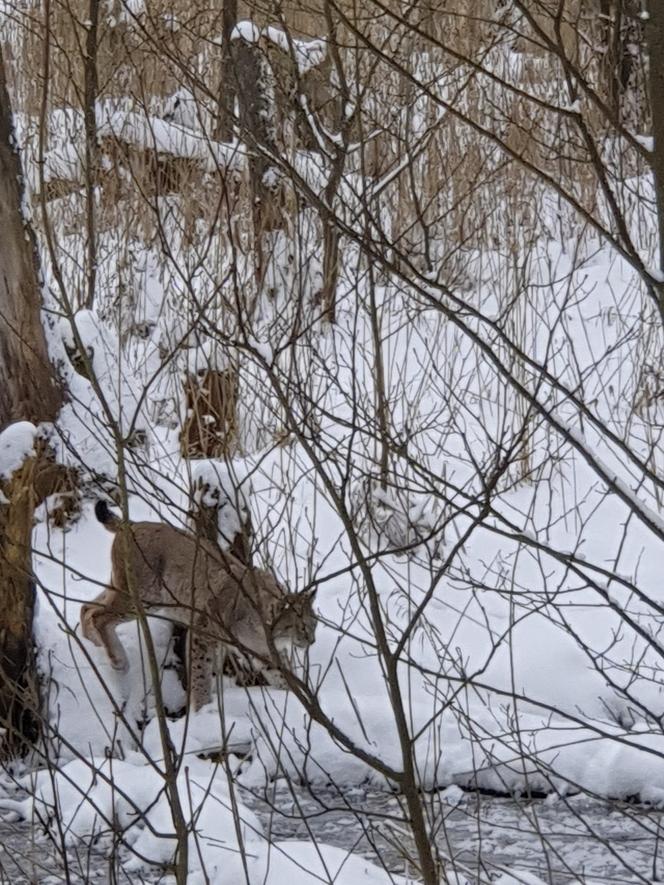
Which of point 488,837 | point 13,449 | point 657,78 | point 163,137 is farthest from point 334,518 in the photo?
point 657,78

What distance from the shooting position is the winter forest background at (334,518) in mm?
1914

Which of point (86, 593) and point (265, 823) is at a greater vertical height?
point (86, 593)

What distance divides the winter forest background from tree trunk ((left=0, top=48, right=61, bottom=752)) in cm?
1

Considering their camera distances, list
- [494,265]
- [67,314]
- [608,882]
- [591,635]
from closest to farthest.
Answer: [67,314] → [608,882] → [591,635] → [494,265]

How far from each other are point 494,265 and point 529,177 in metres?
0.99

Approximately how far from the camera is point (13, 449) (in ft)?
13.1

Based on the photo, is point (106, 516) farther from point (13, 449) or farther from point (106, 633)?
point (106, 633)

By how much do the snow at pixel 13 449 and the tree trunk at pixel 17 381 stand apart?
0.03 metres

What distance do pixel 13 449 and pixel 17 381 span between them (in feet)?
3.06

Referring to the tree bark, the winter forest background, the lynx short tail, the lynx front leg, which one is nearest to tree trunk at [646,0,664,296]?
the winter forest background

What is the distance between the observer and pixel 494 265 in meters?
7.87

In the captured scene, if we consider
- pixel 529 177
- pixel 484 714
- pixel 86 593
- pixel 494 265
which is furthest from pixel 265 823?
pixel 529 177

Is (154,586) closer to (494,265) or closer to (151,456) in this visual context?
(151,456)

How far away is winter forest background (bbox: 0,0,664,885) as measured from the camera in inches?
75.4
